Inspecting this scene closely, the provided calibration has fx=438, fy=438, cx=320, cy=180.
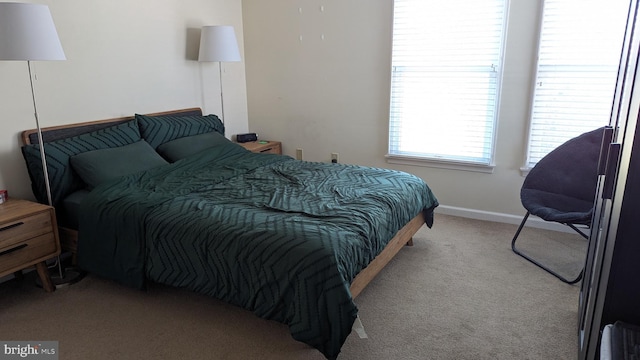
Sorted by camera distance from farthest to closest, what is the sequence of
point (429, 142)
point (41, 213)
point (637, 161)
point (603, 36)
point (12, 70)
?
point (429, 142) → point (603, 36) → point (12, 70) → point (41, 213) → point (637, 161)

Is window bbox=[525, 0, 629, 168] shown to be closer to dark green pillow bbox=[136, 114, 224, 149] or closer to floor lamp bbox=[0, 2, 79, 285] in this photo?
dark green pillow bbox=[136, 114, 224, 149]

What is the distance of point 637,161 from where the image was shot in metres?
1.17

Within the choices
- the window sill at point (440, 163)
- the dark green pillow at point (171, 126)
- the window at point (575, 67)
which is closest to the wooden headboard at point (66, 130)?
the dark green pillow at point (171, 126)

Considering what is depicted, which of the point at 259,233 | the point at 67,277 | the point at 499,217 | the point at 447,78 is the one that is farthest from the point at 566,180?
the point at 67,277

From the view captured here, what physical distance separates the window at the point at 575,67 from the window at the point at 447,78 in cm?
33

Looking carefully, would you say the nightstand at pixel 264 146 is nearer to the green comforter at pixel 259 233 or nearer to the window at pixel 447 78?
the green comforter at pixel 259 233

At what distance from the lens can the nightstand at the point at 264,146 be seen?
4.28 metres

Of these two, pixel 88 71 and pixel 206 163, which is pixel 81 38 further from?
pixel 206 163

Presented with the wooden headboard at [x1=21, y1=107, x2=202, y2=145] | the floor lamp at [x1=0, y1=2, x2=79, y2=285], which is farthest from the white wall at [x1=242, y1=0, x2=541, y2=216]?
the floor lamp at [x1=0, y1=2, x2=79, y2=285]

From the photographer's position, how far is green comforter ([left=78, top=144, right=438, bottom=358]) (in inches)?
77.4

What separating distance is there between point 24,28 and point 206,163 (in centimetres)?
144

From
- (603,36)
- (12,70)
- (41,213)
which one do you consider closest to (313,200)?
(41,213)

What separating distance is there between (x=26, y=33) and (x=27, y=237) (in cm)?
111

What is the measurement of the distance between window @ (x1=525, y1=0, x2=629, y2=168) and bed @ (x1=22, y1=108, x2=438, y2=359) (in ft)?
3.93
